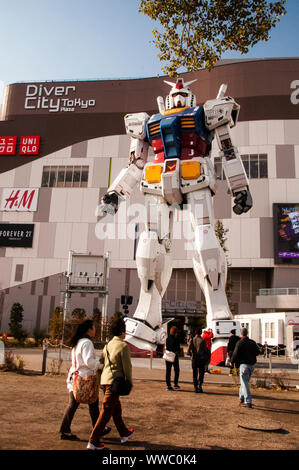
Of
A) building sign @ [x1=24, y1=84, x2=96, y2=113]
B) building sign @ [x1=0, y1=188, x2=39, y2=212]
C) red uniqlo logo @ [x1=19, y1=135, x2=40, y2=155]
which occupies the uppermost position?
building sign @ [x1=24, y1=84, x2=96, y2=113]

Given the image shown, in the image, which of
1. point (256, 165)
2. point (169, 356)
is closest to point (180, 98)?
point (169, 356)

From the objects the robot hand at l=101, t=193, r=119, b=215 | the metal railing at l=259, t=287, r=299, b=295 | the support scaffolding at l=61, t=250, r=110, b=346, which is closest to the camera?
the robot hand at l=101, t=193, r=119, b=215

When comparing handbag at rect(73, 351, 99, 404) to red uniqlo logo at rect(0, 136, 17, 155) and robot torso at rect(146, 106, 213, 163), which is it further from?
red uniqlo logo at rect(0, 136, 17, 155)

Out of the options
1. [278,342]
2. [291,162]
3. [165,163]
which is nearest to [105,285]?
[278,342]

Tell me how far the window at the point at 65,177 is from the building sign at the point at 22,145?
233cm

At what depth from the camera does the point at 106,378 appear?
11.5ft

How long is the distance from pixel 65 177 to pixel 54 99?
8.34 metres

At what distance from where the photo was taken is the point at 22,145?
35.8 m

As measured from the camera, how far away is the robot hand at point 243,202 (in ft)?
29.6

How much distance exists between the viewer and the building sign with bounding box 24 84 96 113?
3609 centimetres

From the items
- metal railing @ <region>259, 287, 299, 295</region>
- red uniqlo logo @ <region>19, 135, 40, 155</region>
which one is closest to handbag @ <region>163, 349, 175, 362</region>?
metal railing @ <region>259, 287, 299, 295</region>

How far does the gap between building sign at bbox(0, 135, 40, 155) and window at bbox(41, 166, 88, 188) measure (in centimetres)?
233
